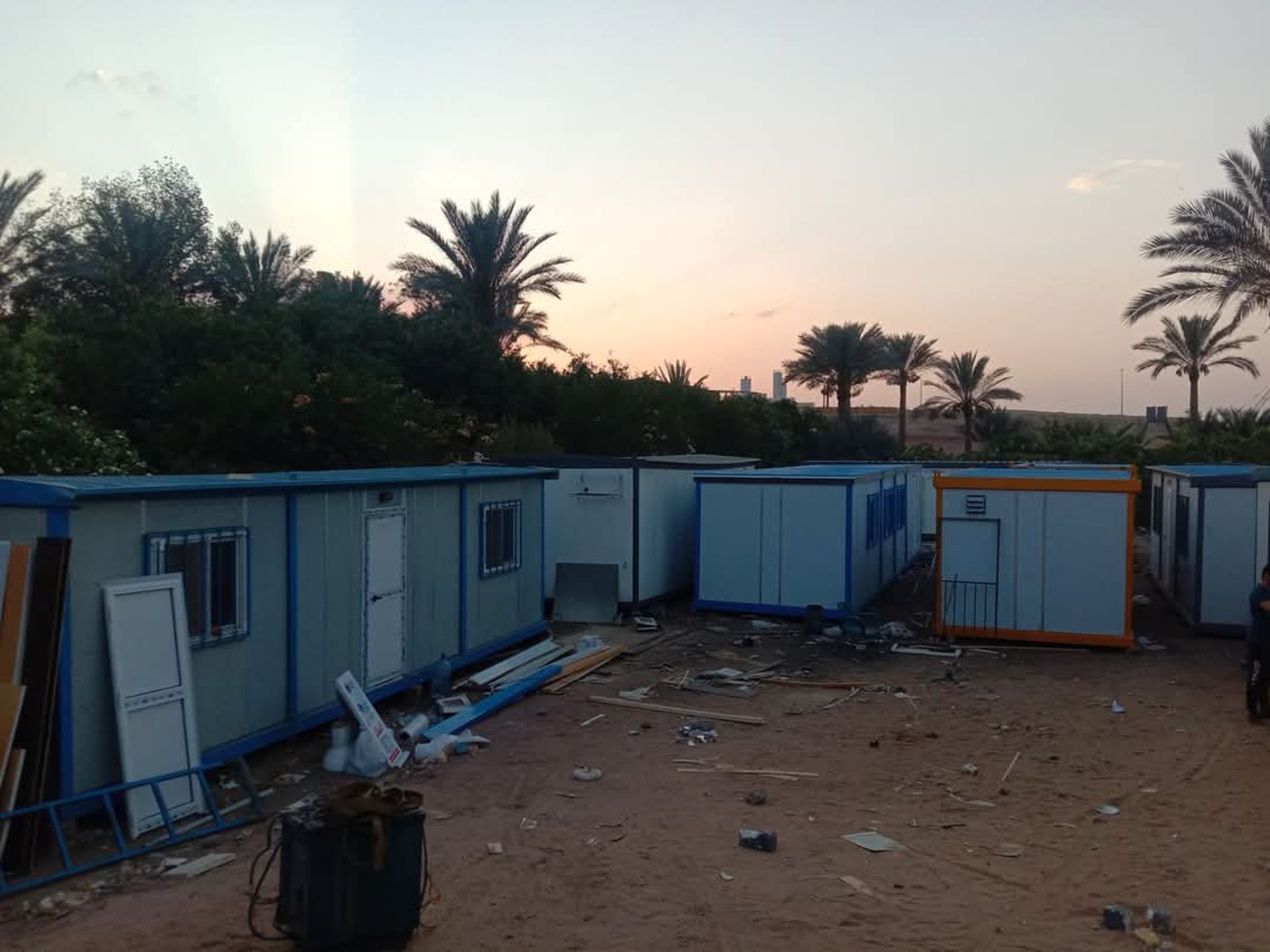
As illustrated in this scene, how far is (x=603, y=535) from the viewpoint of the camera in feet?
54.4

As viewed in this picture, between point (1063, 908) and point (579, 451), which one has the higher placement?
point (579, 451)

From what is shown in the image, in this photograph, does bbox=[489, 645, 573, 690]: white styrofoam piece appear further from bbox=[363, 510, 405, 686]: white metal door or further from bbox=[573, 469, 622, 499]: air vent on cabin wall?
bbox=[573, 469, 622, 499]: air vent on cabin wall

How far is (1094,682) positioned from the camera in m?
12.6

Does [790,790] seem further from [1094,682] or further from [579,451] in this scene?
[579,451]

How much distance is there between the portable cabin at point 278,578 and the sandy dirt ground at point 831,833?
2.73 ft

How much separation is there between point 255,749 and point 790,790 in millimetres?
4380

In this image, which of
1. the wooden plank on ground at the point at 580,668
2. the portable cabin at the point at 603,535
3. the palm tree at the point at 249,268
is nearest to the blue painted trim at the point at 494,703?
the wooden plank on ground at the point at 580,668

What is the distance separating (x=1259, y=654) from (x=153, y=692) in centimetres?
1007

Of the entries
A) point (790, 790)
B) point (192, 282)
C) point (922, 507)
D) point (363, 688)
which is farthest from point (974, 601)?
point (192, 282)

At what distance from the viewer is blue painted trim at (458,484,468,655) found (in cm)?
1234

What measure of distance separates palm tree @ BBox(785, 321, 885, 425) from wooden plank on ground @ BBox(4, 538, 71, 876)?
115 ft

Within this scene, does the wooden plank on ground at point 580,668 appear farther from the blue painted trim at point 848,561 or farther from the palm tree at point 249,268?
the palm tree at point 249,268

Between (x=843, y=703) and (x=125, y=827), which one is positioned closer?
(x=125, y=827)

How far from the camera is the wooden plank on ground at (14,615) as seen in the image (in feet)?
22.0
